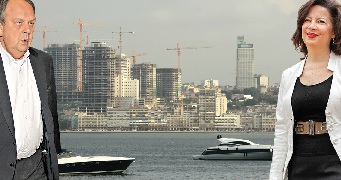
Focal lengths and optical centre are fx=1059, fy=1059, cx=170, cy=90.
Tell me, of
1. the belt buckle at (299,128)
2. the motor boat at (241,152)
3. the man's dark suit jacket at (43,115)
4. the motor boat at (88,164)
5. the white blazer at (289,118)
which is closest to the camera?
the man's dark suit jacket at (43,115)

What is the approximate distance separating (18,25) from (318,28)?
1.65 m

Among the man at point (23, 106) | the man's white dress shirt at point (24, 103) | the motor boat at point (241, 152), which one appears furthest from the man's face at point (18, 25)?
the motor boat at point (241, 152)

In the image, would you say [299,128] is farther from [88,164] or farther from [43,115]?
[88,164]

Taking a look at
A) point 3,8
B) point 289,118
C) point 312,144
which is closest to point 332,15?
point 289,118

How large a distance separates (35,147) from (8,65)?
0.44m

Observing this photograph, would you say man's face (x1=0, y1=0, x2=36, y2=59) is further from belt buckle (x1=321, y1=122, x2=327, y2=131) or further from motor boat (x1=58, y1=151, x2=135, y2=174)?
motor boat (x1=58, y1=151, x2=135, y2=174)

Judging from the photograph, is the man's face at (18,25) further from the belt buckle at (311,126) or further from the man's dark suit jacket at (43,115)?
the belt buckle at (311,126)

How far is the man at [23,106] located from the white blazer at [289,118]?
4.14 ft

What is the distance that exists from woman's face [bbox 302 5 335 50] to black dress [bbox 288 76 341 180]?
0.21m

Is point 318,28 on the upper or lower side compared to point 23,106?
upper

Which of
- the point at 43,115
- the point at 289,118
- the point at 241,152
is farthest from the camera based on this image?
the point at 241,152

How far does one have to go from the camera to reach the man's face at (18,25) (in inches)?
207

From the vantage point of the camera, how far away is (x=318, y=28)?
19.0 feet

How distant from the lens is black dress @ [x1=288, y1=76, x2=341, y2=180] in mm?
5668
